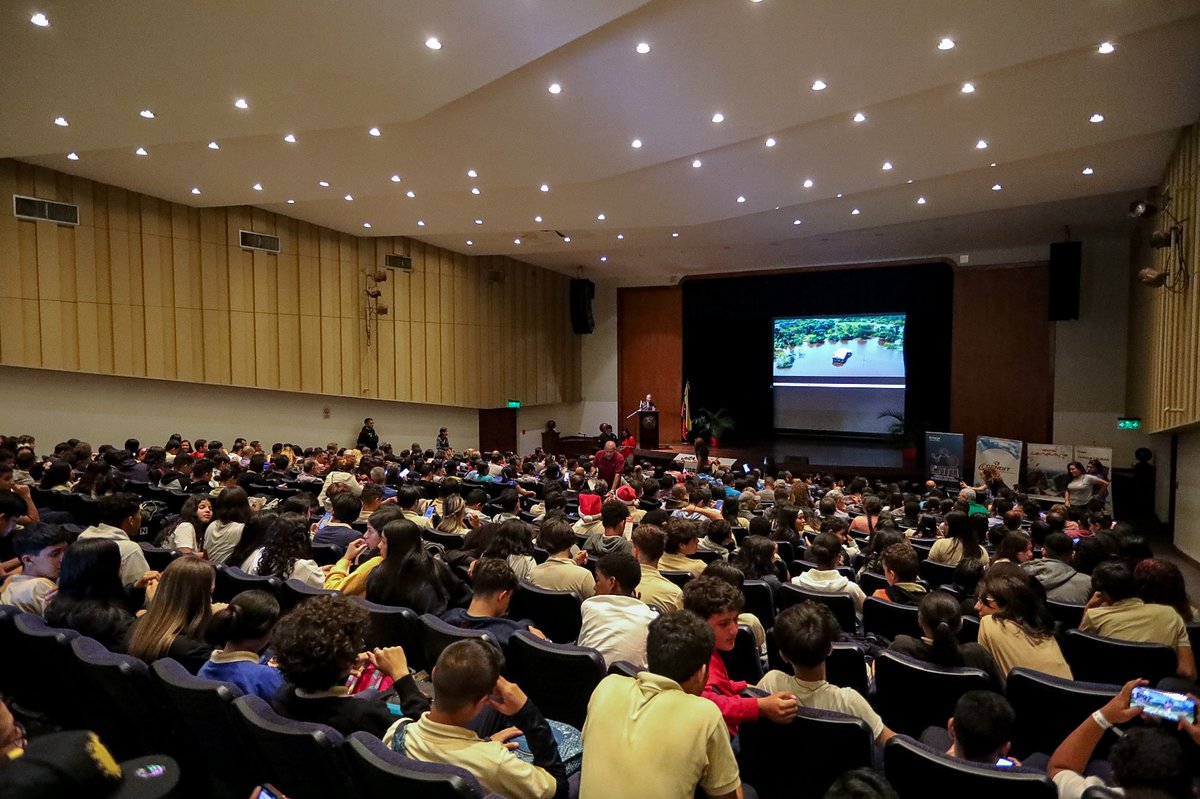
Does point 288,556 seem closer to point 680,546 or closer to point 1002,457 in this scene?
point 680,546

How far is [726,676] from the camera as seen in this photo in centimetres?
279

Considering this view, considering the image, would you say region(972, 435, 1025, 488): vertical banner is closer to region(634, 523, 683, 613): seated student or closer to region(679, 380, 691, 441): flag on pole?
region(679, 380, 691, 441): flag on pole

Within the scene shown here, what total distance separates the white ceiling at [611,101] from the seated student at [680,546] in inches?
164

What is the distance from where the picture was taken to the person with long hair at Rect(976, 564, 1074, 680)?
3.10 m

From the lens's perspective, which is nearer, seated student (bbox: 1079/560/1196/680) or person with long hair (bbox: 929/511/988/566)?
seated student (bbox: 1079/560/1196/680)

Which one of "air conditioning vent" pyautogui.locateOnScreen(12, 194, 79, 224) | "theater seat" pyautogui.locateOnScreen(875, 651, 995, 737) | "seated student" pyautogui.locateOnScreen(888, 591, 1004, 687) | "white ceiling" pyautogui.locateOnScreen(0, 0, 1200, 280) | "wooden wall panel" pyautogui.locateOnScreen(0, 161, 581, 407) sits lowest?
"theater seat" pyautogui.locateOnScreen(875, 651, 995, 737)

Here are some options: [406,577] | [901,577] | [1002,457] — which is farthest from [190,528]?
[1002,457]

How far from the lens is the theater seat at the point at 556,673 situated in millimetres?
2863

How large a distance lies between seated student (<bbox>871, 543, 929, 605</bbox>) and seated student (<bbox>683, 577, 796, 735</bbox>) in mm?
1501

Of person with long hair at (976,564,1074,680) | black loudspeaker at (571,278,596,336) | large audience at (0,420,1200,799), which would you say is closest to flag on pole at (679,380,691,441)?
black loudspeaker at (571,278,596,336)

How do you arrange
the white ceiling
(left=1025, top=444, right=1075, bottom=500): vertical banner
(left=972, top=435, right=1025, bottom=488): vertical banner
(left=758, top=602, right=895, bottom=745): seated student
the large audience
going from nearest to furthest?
A: 1. the large audience
2. (left=758, top=602, right=895, bottom=745): seated student
3. the white ceiling
4. (left=1025, top=444, right=1075, bottom=500): vertical banner
5. (left=972, top=435, right=1025, bottom=488): vertical banner

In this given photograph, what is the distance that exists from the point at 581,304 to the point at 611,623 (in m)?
17.6

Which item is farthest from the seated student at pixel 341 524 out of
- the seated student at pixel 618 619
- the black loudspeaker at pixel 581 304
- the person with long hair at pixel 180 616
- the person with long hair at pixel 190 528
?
the black loudspeaker at pixel 581 304

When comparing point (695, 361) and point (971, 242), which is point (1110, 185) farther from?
point (695, 361)
